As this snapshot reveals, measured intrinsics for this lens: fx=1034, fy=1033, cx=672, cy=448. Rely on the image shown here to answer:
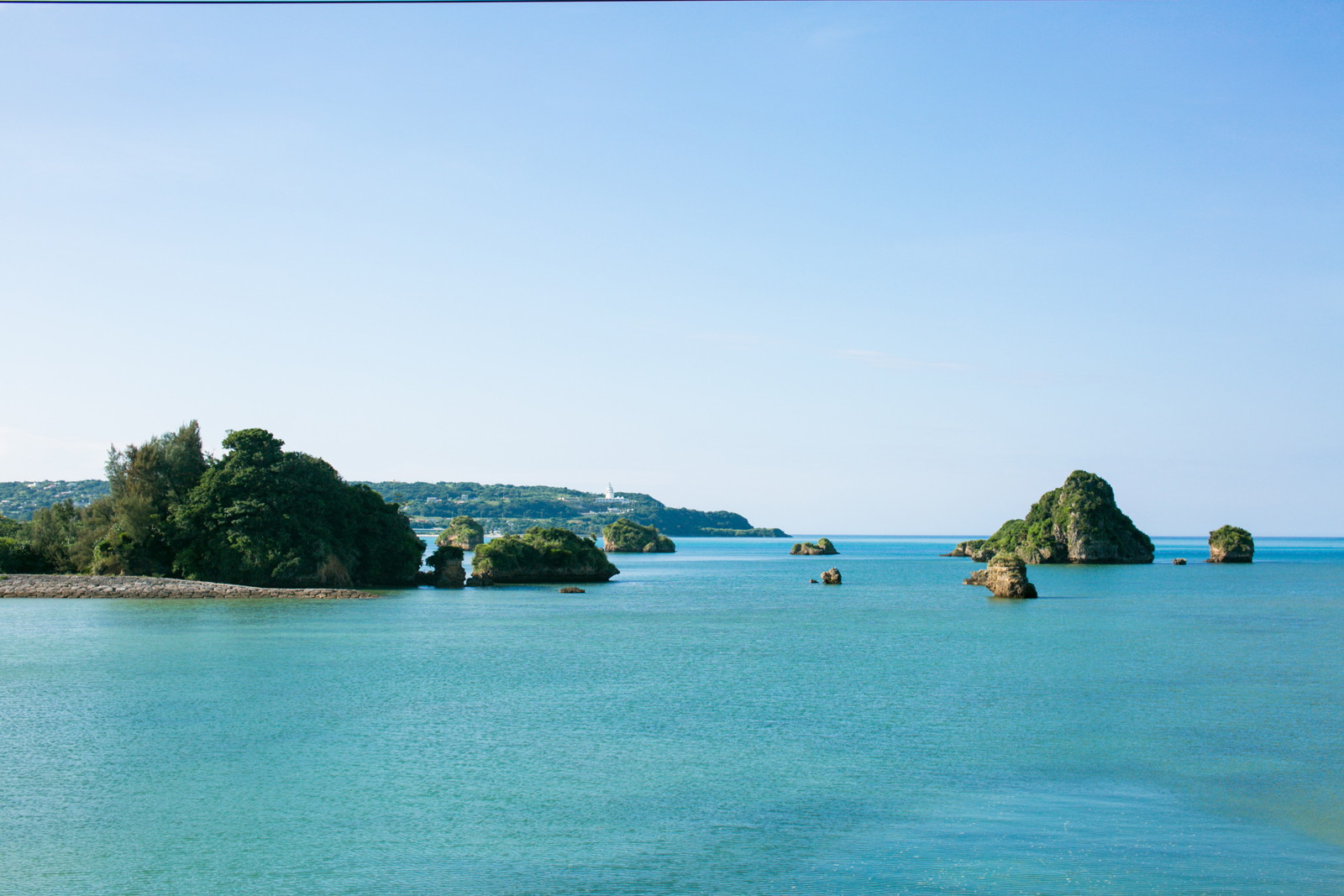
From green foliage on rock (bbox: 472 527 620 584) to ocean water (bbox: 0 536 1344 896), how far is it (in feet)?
139

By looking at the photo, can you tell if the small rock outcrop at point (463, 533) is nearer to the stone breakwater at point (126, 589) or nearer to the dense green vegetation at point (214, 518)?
the dense green vegetation at point (214, 518)

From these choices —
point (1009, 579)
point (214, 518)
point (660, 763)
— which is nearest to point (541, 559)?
point (214, 518)

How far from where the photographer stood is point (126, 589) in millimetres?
71812

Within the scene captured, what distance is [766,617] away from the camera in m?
68.8

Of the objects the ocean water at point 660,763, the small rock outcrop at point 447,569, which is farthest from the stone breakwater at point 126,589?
the ocean water at point 660,763

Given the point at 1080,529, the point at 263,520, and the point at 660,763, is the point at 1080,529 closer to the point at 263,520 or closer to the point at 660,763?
the point at 263,520

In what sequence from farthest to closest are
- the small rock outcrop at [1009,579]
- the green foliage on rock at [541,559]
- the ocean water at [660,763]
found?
the green foliage on rock at [541,559] → the small rock outcrop at [1009,579] → the ocean water at [660,763]

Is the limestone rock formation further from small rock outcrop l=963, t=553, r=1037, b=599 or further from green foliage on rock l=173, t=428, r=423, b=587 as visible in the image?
green foliage on rock l=173, t=428, r=423, b=587

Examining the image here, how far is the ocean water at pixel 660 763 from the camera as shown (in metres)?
16.3

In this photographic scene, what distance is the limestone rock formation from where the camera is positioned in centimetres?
14900

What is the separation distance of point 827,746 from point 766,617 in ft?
141

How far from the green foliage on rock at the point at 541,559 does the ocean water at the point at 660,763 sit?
42.3m

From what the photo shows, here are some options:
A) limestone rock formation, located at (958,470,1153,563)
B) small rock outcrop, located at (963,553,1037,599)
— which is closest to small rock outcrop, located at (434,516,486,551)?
limestone rock formation, located at (958,470,1153,563)

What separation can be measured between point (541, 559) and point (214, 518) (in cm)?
3216
